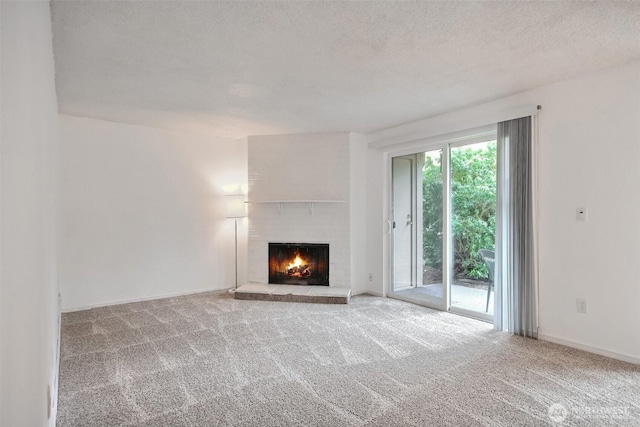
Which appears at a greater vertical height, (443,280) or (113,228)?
(113,228)

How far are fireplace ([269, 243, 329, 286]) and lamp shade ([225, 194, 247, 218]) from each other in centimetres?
65

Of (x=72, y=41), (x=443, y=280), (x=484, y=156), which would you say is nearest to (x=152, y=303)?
(x=72, y=41)

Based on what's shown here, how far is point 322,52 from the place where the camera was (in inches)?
104

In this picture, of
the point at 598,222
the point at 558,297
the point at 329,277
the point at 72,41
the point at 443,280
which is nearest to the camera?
the point at 72,41

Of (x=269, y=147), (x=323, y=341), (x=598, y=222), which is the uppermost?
(x=269, y=147)

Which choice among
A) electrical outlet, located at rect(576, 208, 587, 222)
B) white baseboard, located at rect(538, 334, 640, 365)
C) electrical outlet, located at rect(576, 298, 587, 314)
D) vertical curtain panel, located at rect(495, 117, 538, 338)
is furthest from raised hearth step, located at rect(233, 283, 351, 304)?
electrical outlet, located at rect(576, 208, 587, 222)

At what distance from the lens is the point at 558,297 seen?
334cm

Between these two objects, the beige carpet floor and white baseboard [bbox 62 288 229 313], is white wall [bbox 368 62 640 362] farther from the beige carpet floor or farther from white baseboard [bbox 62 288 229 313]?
white baseboard [bbox 62 288 229 313]

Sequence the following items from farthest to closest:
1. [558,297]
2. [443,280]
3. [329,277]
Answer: [329,277], [443,280], [558,297]

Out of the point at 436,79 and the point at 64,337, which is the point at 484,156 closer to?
the point at 436,79

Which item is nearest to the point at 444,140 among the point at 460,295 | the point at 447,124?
the point at 447,124

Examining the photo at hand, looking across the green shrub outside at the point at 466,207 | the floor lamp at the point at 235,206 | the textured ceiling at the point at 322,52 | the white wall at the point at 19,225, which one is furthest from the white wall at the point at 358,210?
the white wall at the point at 19,225

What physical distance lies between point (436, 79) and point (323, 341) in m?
2.50

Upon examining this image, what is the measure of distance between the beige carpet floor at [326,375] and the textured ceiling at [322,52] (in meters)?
2.29
